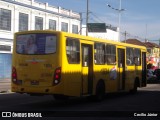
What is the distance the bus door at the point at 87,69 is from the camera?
19734 millimetres

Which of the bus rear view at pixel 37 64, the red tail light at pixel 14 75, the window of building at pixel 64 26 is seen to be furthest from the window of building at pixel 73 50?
the window of building at pixel 64 26

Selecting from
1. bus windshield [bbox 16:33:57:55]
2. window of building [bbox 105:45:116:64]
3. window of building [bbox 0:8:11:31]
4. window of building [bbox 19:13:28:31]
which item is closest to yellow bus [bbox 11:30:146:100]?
bus windshield [bbox 16:33:57:55]

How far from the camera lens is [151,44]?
406ft

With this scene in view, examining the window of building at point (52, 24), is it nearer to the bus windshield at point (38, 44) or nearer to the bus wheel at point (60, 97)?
the bus wheel at point (60, 97)

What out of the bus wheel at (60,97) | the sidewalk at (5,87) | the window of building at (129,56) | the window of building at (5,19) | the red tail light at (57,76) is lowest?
the sidewalk at (5,87)

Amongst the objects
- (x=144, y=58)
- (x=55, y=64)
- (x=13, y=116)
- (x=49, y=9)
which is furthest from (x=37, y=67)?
(x=49, y=9)

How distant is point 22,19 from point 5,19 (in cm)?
360

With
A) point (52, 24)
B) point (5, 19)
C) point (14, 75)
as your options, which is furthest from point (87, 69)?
point (52, 24)

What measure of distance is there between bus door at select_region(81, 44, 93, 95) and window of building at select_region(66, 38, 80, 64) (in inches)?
23.1

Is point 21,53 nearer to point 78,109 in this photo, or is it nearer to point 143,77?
point 78,109

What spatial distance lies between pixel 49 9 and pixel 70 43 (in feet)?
140

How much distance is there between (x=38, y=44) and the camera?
719 inches

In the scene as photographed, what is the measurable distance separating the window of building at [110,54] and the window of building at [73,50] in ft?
11.4

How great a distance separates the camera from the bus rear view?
1777cm
